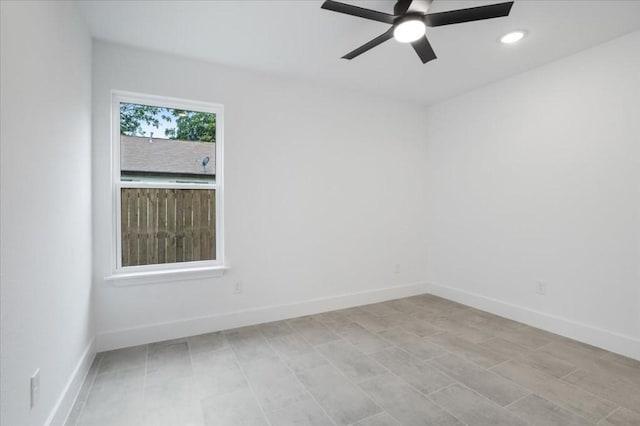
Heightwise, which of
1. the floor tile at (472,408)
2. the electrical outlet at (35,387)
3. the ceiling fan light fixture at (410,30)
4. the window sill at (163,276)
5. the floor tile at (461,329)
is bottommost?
the floor tile at (472,408)

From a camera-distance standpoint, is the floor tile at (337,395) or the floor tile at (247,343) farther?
the floor tile at (247,343)

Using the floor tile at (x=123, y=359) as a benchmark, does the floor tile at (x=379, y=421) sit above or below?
below

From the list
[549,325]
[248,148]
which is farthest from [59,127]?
[549,325]

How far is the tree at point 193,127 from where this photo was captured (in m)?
3.06

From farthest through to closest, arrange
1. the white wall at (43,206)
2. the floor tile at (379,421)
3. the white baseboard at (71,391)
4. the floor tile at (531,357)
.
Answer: the floor tile at (531,357), the floor tile at (379,421), the white baseboard at (71,391), the white wall at (43,206)

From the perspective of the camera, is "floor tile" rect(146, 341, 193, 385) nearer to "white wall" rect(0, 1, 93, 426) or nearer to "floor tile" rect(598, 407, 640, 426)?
"white wall" rect(0, 1, 93, 426)

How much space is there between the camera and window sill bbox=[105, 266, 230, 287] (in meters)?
2.72

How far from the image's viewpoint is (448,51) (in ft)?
9.41

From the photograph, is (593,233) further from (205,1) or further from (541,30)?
(205,1)

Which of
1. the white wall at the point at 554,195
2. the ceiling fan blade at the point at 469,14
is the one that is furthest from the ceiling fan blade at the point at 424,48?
the white wall at the point at 554,195

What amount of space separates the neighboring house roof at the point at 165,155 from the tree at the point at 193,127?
0.05 meters

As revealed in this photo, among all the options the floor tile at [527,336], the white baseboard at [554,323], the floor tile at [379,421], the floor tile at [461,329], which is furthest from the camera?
the floor tile at [461,329]

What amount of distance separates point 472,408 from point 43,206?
265 cm

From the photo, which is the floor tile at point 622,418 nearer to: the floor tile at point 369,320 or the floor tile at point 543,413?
the floor tile at point 543,413
